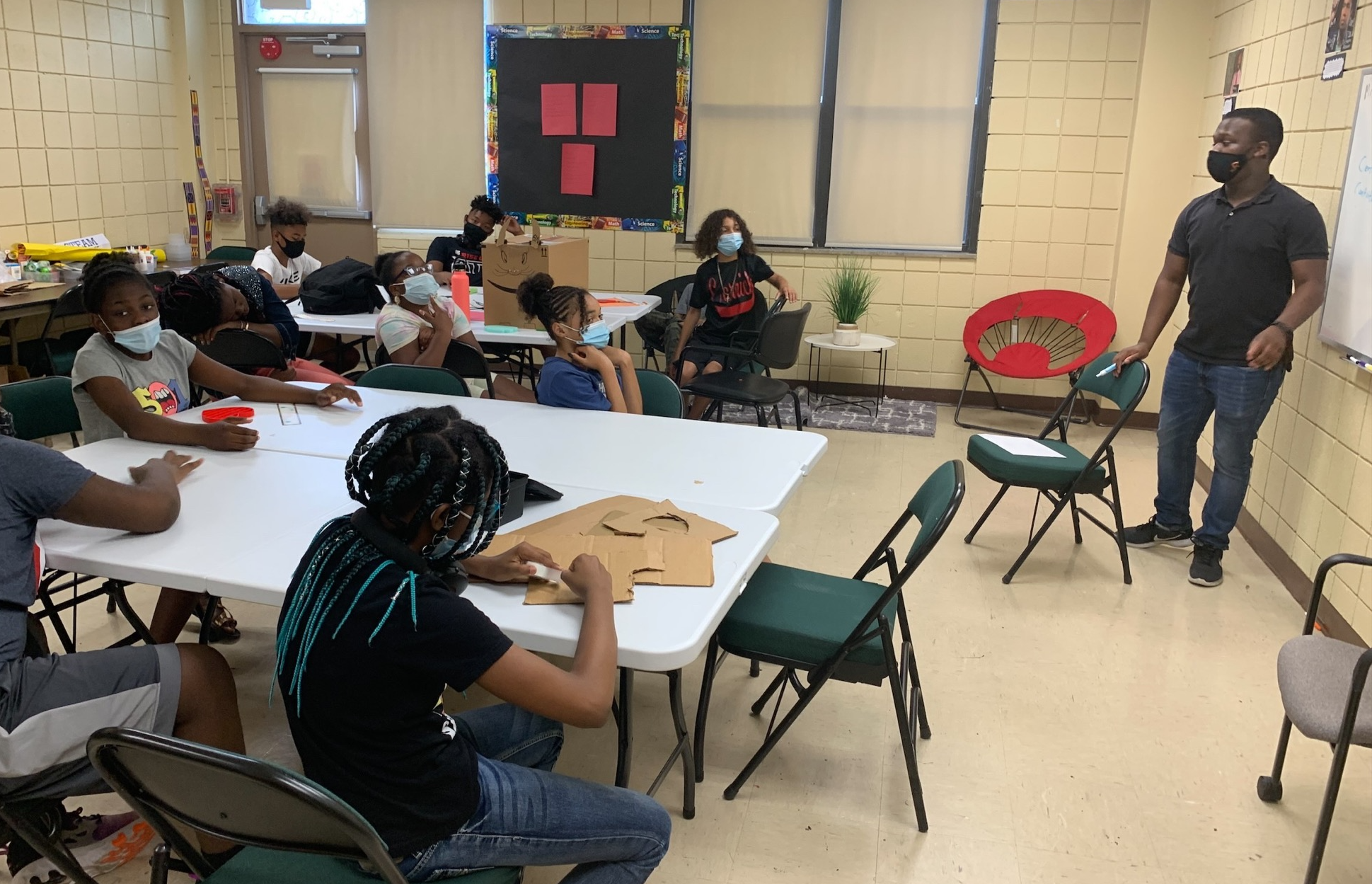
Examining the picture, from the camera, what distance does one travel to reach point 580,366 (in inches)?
128

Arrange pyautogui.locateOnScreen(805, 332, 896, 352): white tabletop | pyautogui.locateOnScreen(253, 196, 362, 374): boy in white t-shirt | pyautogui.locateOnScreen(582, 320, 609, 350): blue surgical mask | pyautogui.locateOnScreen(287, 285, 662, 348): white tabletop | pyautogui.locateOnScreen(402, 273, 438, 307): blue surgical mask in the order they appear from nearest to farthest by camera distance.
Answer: pyautogui.locateOnScreen(582, 320, 609, 350): blue surgical mask, pyautogui.locateOnScreen(402, 273, 438, 307): blue surgical mask, pyautogui.locateOnScreen(287, 285, 662, 348): white tabletop, pyautogui.locateOnScreen(253, 196, 362, 374): boy in white t-shirt, pyautogui.locateOnScreen(805, 332, 896, 352): white tabletop

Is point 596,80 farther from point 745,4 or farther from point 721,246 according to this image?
point 721,246

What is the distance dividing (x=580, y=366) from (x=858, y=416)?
10.3 feet

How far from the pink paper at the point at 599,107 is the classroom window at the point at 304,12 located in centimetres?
164

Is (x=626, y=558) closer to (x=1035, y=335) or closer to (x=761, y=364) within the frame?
(x=761, y=364)

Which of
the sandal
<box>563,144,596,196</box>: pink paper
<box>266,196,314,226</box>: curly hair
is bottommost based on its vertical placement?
the sandal

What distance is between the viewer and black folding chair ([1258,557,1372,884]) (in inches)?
75.0

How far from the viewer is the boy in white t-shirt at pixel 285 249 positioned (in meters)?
5.13

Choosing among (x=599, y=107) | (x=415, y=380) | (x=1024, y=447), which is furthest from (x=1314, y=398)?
(x=599, y=107)

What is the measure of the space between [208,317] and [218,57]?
3932 mm

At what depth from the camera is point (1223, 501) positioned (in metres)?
3.74

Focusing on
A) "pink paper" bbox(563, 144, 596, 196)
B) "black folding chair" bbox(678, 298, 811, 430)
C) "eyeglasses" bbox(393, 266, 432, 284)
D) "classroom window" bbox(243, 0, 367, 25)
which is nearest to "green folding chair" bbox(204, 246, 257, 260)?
"classroom window" bbox(243, 0, 367, 25)

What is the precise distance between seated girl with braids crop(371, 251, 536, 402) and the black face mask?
272 centimetres

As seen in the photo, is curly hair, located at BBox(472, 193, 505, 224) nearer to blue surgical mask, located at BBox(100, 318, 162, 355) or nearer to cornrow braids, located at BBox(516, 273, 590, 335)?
cornrow braids, located at BBox(516, 273, 590, 335)
